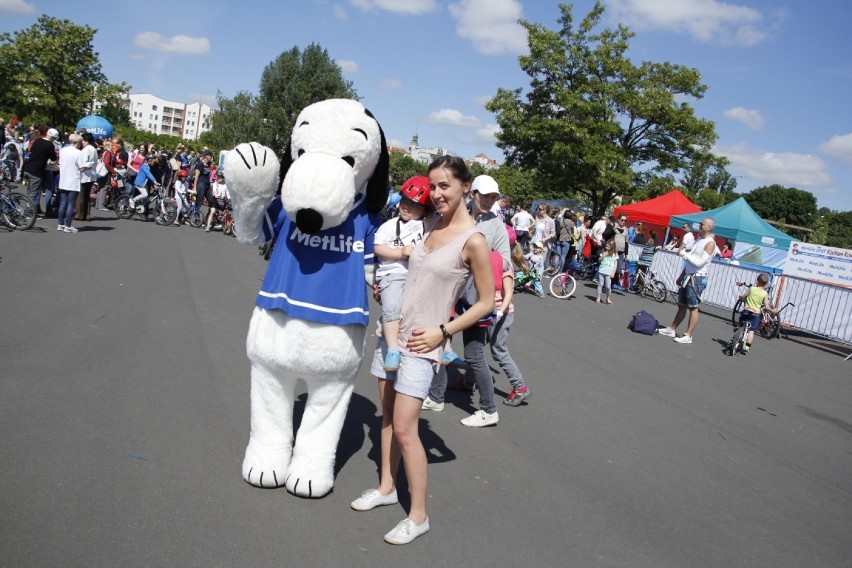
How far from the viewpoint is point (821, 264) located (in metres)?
14.6

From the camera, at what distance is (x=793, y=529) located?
13.9ft

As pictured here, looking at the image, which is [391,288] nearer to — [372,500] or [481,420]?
[481,420]

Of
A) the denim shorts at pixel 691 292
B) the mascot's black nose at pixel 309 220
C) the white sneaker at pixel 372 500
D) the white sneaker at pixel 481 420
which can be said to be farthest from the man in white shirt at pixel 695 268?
the mascot's black nose at pixel 309 220

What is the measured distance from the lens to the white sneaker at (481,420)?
17.3ft

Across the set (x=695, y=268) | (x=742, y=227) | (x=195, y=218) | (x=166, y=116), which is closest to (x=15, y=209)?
(x=195, y=218)

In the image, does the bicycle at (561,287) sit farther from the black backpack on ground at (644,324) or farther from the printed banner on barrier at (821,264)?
the printed banner on barrier at (821,264)

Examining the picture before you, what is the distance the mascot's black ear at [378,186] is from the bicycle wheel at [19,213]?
32.5 feet

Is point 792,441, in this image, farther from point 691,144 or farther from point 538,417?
point 691,144

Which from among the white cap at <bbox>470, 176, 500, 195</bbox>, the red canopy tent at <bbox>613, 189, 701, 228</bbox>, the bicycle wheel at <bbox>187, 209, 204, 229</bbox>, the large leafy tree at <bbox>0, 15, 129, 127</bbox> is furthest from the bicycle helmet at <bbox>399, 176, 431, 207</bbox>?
the large leafy tree at <bbox>0, 15, 129, 127</bbox>

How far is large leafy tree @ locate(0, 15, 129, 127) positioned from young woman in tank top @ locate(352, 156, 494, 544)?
134ft

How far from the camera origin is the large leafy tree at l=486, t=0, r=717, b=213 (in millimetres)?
26625

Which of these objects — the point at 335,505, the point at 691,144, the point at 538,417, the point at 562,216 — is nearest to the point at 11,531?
the point at 335,505

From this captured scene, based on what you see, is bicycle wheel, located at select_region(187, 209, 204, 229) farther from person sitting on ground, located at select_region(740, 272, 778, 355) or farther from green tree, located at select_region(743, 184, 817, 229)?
green tree, located at select_region(743, 184, 817, 229)

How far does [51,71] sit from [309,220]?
139 ft
